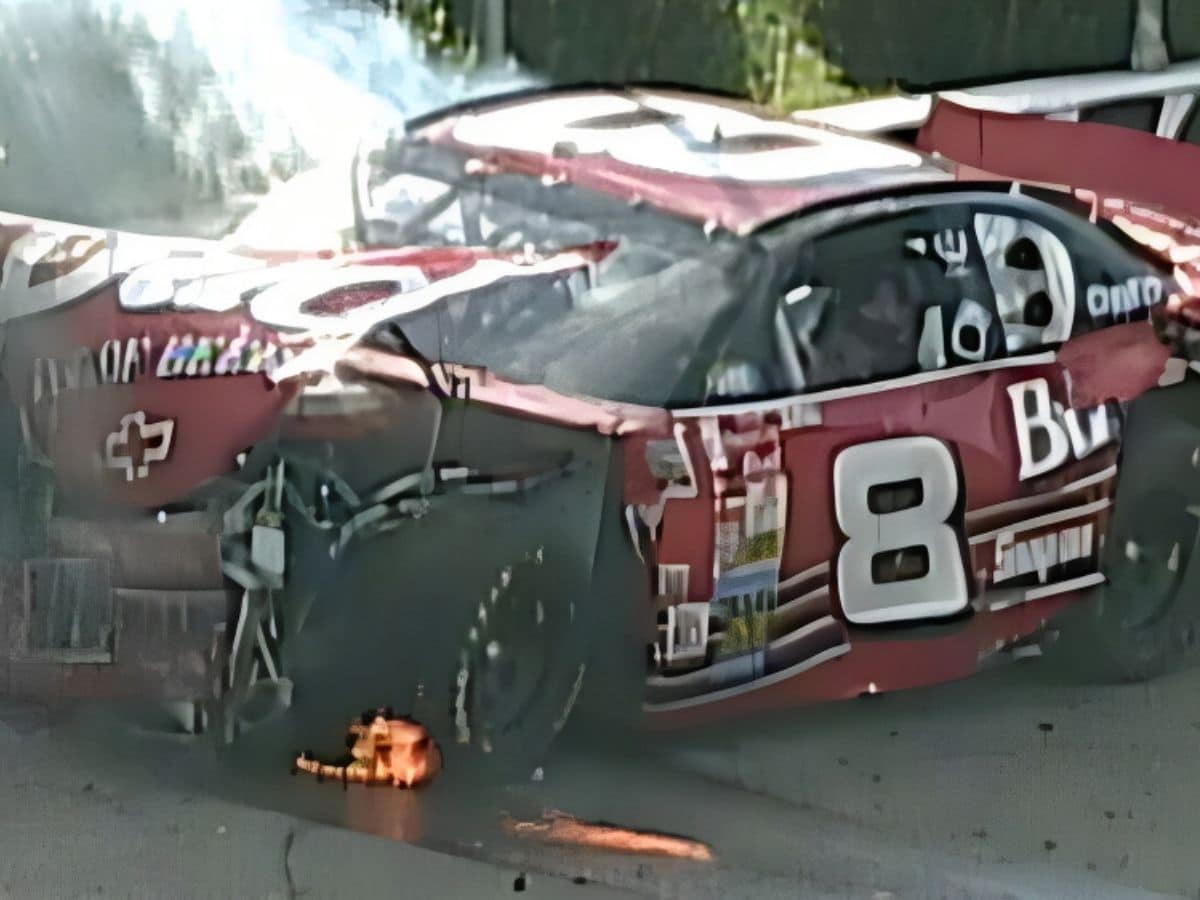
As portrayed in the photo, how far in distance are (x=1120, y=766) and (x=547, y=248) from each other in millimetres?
1981

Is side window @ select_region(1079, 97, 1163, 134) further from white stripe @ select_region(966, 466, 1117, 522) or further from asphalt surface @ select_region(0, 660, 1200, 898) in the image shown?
asphalt surface @ select_region(0, 660, 1200, 898)

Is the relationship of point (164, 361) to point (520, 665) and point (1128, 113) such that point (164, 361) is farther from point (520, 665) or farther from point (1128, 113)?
point (1128, 113)

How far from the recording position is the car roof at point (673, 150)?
2324 mm

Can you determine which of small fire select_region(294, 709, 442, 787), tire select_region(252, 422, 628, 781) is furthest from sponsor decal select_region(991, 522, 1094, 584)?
small fire select_region(294, 709, 442, 787)

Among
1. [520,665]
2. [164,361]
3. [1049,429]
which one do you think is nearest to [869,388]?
[1049,429]

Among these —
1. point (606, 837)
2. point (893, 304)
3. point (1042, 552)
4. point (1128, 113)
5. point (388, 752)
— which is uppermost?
point (1128, 113)

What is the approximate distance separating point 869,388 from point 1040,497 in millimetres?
535

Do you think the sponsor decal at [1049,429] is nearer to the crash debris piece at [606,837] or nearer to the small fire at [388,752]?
the crash debris piece at [606,837]

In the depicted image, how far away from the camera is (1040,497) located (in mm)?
2393

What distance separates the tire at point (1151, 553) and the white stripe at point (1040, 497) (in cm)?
6

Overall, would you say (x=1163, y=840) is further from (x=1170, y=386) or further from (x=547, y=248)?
(x=547, y=248)

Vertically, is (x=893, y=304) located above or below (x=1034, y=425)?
above

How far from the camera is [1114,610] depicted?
2.44 m

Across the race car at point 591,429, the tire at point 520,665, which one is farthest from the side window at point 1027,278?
the tire at point 520,665
